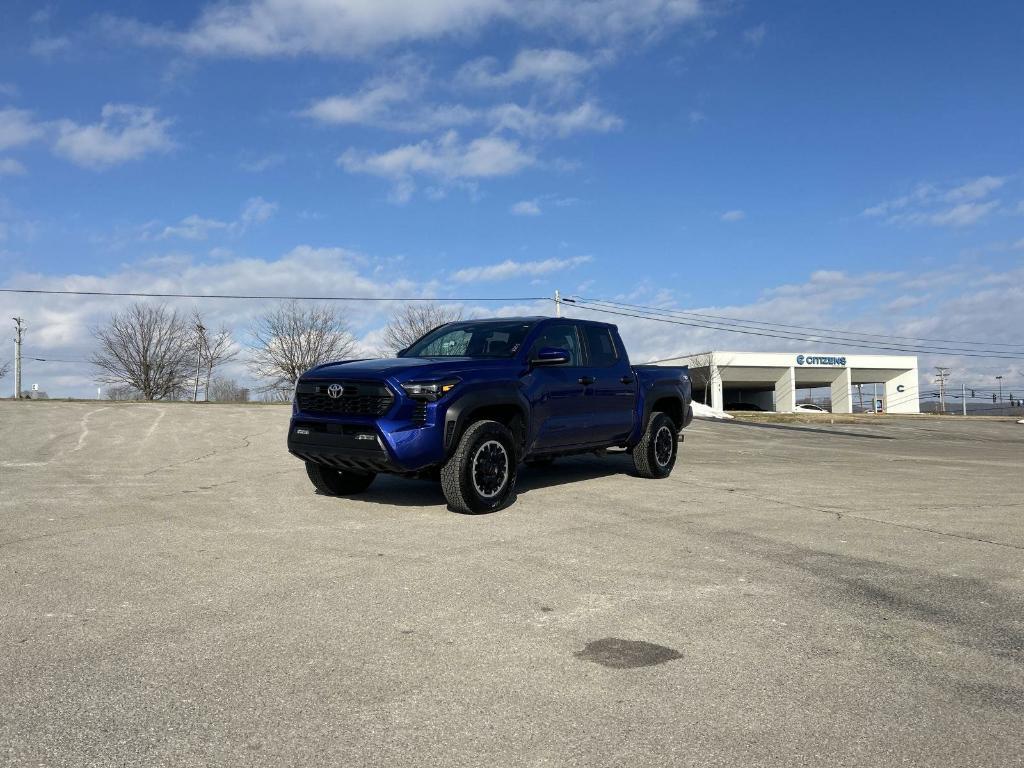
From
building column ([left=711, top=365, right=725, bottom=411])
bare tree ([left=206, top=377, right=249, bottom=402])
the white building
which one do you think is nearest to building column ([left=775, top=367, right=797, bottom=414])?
the white building

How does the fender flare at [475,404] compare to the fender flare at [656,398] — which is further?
the fender flare at [656,398]

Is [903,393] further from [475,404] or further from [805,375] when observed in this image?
[475,404]

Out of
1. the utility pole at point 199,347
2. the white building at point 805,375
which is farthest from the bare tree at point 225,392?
the white building at point 805,375

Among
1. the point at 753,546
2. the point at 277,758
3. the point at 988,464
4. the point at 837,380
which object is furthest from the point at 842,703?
the point at 837,380

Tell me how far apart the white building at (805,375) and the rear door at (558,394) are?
62.4 metres

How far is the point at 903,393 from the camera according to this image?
79875 millimetres

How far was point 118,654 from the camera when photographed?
3.40 meters

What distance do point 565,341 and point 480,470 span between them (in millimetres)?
2196

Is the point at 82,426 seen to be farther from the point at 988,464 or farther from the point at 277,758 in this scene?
the point at 988,464

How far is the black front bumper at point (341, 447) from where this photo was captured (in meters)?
6.86

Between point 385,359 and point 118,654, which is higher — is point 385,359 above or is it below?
above

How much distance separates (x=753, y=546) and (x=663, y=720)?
3.30m

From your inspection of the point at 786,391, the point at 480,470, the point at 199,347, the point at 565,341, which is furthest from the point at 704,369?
the point at 480,470

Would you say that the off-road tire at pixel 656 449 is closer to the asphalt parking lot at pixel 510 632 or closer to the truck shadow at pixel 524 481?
the truck shadow at pixel 524 481
